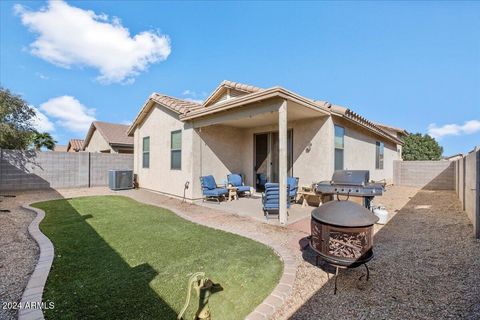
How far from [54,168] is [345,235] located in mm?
16018

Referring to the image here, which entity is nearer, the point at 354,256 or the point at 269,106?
the point at 354,256

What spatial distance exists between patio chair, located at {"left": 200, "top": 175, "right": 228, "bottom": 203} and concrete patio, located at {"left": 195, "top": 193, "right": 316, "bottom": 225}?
0.31m

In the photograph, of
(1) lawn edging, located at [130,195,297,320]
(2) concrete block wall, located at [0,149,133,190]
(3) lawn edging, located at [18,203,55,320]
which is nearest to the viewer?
(3) lawn edging, located at [18,203,55,320]

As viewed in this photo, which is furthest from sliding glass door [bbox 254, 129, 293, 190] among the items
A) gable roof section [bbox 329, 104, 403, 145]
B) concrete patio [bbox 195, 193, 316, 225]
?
gable roof section [bbox 329, 104, 403, 145]

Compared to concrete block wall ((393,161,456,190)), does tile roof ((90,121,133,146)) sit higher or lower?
higher

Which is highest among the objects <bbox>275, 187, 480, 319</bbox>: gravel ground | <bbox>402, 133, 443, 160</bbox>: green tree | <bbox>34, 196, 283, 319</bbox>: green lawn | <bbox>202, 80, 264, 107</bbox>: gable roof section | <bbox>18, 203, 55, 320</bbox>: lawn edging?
<bbox>202, 80, 264, 107</bbox>: gable roof section

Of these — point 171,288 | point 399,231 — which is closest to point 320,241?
point 171,288

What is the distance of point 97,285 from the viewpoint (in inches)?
124

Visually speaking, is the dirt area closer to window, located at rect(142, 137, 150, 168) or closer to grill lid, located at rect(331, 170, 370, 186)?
grill lid, located at rect(331, 170, 370, 186)

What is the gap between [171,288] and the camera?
10.2 feet

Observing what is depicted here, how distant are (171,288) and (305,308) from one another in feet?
5.63

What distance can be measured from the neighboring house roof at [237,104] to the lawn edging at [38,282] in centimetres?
571

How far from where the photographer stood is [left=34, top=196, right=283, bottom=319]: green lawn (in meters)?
2.74

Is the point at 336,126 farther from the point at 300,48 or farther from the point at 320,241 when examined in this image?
the point at 320,241
